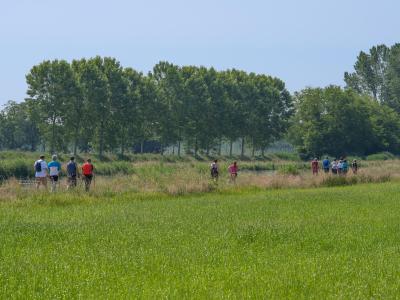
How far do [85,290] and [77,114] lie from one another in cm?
5689

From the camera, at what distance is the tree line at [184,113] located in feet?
216

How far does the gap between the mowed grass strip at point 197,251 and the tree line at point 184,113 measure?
139ft

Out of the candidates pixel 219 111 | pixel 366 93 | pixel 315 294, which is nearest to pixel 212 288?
pixel 315 294

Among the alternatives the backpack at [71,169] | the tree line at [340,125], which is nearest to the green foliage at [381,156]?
the tree line at [340,125]

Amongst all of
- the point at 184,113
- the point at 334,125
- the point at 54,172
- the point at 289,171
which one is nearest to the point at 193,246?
the point at 54,172

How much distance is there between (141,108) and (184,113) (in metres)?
7.38

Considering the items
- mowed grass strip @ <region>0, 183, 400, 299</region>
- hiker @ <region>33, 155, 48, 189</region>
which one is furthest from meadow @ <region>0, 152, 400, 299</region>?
hiker @ <region>33, 155, 48, 189</region>

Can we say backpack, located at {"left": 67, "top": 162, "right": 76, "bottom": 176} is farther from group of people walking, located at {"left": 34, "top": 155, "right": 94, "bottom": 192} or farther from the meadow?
the meadow

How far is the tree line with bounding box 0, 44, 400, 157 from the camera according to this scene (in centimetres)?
6575

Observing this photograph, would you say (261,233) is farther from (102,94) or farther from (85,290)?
(102,94)

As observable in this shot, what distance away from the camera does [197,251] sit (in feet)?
45.2

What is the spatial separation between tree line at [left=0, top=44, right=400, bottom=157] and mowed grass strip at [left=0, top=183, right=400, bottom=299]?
139 feet

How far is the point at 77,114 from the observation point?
2586 inches

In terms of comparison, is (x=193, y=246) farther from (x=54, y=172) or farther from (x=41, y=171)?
(x=54, y=172)
